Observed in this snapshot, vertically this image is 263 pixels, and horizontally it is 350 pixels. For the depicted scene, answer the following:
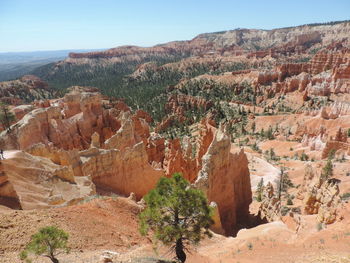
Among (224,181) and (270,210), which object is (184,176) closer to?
(224,181)

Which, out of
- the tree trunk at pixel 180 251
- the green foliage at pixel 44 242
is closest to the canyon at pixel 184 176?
the green foliage at pixel 44 242

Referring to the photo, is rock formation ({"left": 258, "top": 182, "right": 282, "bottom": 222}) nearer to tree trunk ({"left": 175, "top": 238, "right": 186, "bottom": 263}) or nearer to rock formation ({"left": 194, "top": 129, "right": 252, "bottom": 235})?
rock formation ({"left": 194, "top": 129, "right": 252, "bottom": 235})

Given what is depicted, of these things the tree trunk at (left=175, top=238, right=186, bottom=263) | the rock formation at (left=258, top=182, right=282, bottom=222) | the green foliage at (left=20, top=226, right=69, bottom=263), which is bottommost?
the rock formation at (left=258, top=182, right=282, bottom=222)

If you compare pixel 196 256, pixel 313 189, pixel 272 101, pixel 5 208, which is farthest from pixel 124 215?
pixel 272 101

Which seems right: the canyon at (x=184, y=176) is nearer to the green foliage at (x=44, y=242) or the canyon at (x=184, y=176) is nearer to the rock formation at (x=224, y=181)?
the rock formation at (x=224, y=181)

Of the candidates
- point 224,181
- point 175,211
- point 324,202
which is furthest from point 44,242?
point 324,202

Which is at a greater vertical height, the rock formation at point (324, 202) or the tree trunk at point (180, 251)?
the tree trunk at point (180, 251)

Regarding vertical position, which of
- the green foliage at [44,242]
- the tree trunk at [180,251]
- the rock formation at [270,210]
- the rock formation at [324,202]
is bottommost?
the rock formation at [270,210]

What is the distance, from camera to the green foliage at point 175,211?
9.93 metres

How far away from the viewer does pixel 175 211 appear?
33.0 feet

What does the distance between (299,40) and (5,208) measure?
21461 cm

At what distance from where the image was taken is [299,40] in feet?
630

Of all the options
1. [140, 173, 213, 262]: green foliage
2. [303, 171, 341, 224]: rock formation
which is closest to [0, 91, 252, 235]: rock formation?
[303, 171, 341, 224]: rock formation

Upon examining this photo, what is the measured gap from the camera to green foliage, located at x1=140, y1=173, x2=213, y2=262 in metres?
9.93
